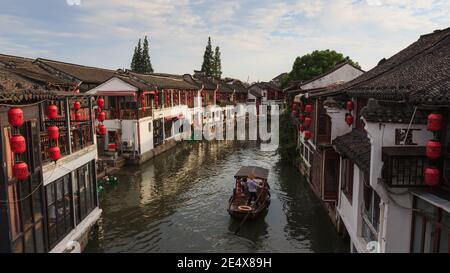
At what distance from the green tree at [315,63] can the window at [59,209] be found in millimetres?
38530

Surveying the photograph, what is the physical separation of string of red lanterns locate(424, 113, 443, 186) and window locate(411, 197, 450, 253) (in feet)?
2.45

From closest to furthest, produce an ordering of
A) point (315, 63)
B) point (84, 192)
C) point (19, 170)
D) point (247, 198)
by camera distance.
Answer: point (19, 170) < point (84, 192) < point (247, 198) < point (315, 63)

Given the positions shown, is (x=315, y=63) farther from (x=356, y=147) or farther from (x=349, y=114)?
(x=356, y=147)

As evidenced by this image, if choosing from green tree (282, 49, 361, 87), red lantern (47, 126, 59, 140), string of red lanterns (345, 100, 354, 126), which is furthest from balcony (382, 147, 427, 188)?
green tree (282, 49, 361, 87)

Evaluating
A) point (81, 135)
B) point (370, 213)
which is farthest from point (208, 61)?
point (370, 213)

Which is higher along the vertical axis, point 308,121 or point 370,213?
point 308,121

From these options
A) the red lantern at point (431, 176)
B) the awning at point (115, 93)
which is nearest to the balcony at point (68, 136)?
the red lantern at point (431, 176)

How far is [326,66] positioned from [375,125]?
40.9 meters

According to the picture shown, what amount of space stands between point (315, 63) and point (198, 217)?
114 feet

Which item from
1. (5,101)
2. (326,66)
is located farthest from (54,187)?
(326,66)

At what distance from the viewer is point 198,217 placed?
1933cm

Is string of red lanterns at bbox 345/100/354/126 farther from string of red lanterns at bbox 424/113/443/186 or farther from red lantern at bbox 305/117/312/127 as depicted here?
string of red lanterns at bbox 424/113/443/186

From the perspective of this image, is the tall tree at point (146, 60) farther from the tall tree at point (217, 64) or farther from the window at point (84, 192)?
the window at point (84, 192)

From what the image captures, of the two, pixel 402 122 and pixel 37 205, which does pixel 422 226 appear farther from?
pixel 37 205
